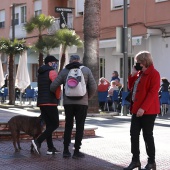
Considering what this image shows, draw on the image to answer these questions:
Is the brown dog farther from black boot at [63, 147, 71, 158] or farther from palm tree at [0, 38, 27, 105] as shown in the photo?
palm tree at [0, 38, 27, 105]

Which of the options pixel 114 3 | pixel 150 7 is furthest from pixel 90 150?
pixel 114 3

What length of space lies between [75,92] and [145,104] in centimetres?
169

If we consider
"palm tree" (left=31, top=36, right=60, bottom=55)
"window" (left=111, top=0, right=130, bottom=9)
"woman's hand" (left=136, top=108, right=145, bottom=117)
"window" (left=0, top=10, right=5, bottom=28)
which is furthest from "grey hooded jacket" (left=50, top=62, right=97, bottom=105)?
"window" (left=0, top=10, right=5, bottom=28)

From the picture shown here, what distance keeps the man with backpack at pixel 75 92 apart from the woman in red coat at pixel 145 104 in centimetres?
132

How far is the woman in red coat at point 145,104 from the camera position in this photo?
809 cm

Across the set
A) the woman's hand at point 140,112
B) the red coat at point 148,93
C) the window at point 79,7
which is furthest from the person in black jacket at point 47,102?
the window at point 79,7

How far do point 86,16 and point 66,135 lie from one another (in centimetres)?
1143

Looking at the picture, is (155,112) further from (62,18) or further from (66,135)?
(62,18)

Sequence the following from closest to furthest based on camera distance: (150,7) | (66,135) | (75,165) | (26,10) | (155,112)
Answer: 1. (155,112)
2. (75,165)
3. (66,135)
4. (150,7)
5. (26,10)

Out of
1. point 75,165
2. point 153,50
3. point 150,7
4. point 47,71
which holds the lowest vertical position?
point 75,165

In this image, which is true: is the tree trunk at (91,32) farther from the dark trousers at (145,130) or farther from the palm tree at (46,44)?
the dark trousers at (145,130)

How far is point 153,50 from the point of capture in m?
28.3

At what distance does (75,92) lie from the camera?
366 inches

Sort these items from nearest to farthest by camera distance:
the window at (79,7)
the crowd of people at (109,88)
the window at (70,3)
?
the crowd of people at (109,88), the window at (79,7), the window at (70,3)
